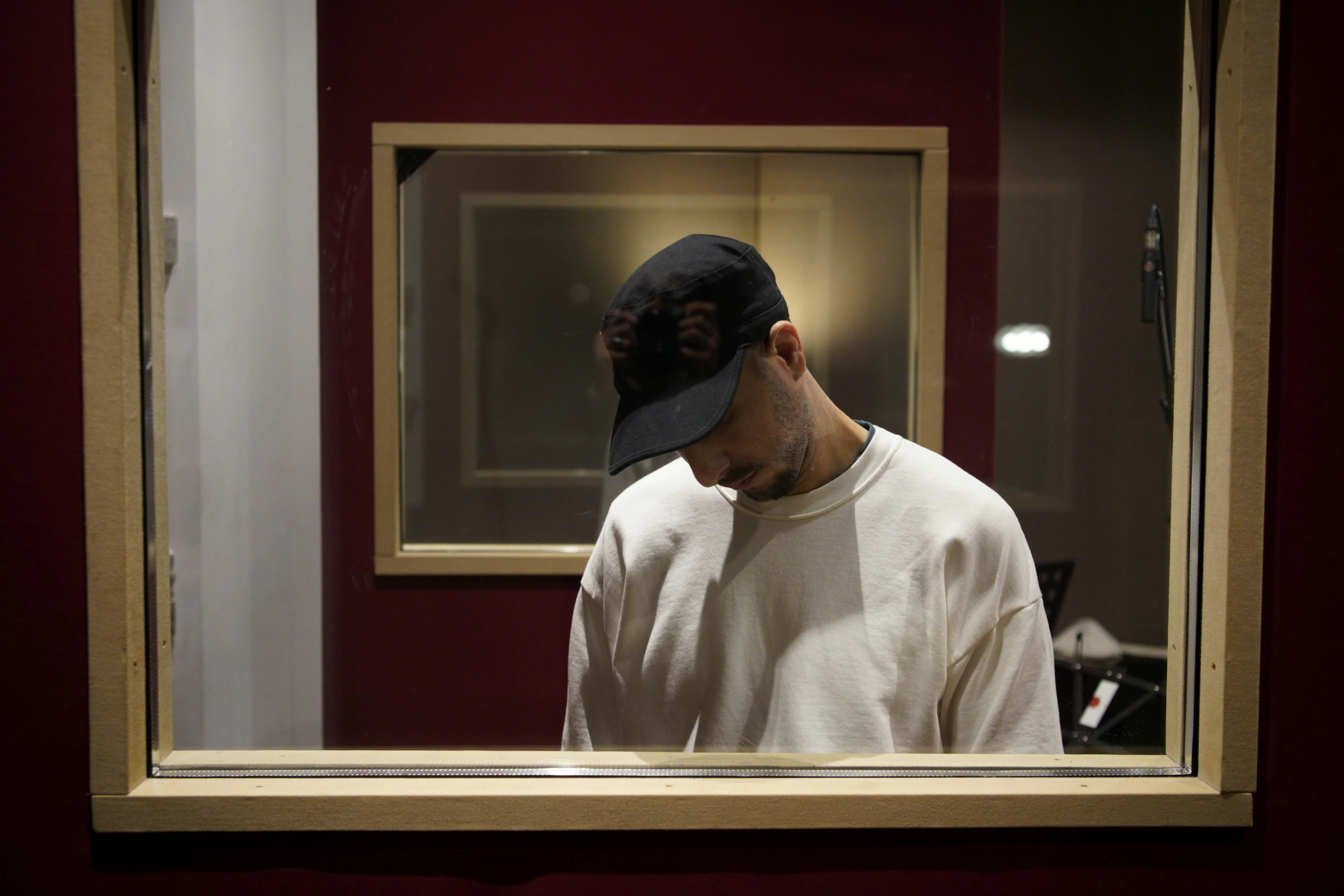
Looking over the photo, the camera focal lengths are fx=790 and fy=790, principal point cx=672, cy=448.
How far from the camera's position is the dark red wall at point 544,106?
851 mm

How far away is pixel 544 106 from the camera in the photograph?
862mm

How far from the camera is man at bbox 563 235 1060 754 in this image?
0.85 m

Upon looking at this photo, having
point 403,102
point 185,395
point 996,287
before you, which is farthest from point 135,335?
point 996,287

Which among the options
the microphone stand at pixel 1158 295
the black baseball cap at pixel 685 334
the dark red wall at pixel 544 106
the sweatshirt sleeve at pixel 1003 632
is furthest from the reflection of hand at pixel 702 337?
the microphone stand at pixel 1158 295

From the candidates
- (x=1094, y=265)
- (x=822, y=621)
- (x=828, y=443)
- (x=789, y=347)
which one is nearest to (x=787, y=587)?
(x=822, y=621)

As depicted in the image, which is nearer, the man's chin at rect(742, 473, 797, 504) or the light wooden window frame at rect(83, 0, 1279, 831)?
the light wooden window frame at rect(83, 0, 1279, 831)

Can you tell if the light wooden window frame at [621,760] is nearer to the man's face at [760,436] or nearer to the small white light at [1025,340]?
the small white light at [1025,340]

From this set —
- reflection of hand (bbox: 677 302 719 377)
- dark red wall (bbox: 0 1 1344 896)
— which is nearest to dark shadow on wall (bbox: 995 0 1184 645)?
dark red wall (bbox: 0 1 1344 896)

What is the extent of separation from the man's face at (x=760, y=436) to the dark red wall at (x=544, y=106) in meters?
0.18

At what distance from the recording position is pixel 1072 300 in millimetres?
866

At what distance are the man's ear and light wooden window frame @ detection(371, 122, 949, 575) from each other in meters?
0.13

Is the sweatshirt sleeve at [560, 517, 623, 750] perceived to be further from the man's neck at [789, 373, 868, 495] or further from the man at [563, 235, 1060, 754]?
the man's neck at [789, 373, 868, 495]

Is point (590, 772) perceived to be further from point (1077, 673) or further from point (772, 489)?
point (1077, 673)

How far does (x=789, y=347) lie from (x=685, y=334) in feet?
0.38
